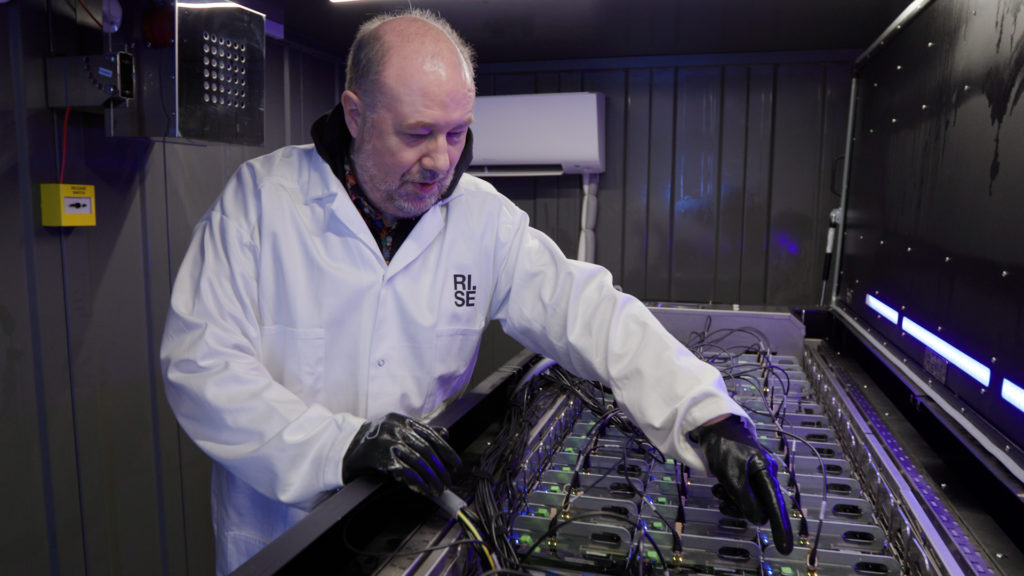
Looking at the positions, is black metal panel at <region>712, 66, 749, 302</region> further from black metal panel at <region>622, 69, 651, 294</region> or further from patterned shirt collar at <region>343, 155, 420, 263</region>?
patterned shirt collar at <region>343, 155, 420, 263</region>

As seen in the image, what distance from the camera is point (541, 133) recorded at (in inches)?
116

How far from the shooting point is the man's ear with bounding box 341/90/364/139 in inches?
51.1

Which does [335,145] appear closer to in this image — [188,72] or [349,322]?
[349,322]

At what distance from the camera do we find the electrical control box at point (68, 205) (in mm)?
1716

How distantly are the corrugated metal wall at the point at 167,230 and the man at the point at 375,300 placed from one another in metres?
0.74

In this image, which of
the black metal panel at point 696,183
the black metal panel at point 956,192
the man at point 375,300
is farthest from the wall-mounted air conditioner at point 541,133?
the man at point 375,300

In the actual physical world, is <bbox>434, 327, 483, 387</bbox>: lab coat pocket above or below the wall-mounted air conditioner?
below

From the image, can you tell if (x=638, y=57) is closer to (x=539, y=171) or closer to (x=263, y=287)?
(x=539, y=171)

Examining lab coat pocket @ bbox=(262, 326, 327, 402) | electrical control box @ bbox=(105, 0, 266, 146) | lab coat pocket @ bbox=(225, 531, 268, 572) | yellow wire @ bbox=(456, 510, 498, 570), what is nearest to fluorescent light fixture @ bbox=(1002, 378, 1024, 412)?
yellow wire @ bbox=(456, 510, 498, 570)

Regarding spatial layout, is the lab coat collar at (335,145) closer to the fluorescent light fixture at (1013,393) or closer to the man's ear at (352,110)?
the man's ear at (352,110)

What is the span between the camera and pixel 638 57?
299 centimetres

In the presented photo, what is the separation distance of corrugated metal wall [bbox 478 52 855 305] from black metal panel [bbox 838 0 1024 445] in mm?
828

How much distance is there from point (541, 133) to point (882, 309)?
161 centimetres

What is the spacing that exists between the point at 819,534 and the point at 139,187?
2.06 m
